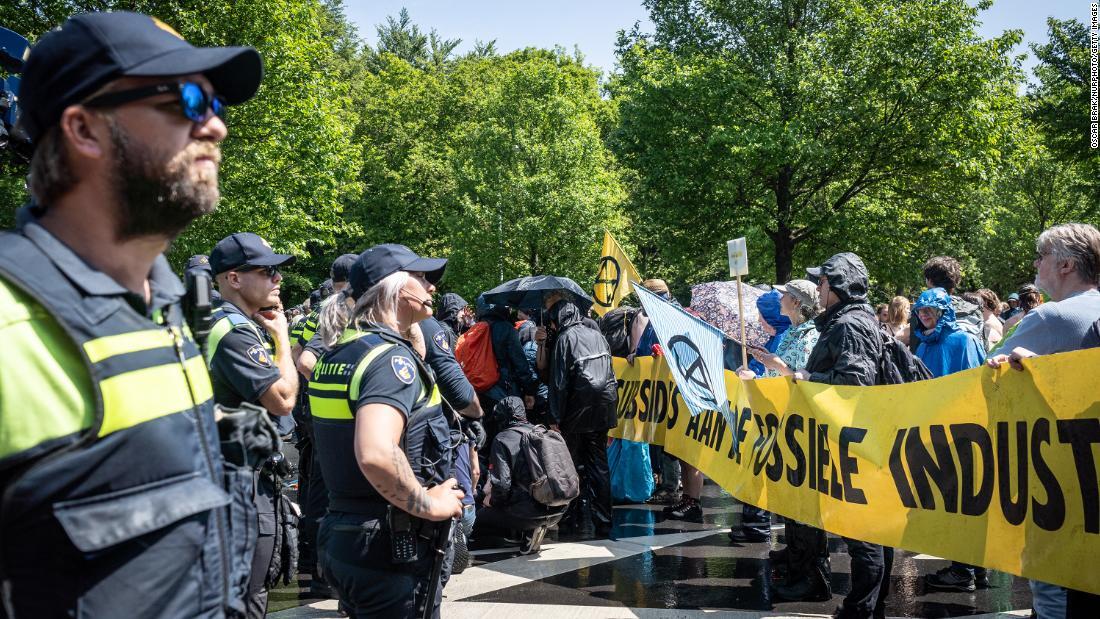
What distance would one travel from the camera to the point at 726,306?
13.2 m

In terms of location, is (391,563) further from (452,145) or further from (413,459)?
(452,145)

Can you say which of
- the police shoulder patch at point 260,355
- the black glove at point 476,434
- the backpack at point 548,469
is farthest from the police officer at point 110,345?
the backpack at point 548,469

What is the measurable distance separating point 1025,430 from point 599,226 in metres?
29.8

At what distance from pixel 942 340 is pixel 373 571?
5138 millimetres

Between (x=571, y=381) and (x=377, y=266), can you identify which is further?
(x=571, y=381)

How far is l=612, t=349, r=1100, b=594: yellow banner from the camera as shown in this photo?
364 centimetres

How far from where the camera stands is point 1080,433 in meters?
3.62

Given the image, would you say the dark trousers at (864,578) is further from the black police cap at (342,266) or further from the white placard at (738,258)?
the black police cap at (342,266)

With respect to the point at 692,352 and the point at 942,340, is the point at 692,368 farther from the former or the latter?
the point at 942,340

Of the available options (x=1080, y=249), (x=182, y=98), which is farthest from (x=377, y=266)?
(x=1080, y=249)

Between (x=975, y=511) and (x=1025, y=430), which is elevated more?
(x=1025, y=430)

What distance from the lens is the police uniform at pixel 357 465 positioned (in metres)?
3.10

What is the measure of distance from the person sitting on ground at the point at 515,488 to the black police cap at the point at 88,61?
572 centimetres

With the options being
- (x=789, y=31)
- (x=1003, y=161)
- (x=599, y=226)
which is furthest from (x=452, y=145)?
(x=1003, y=161)
